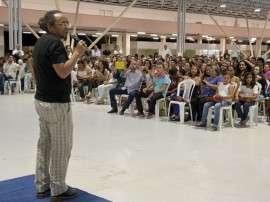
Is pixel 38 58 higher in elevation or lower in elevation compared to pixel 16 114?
higher

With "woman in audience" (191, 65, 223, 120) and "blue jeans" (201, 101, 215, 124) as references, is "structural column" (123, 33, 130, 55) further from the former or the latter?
"blue jeans" (201, 101, 215, 124)

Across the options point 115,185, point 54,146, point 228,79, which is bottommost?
point 115,185

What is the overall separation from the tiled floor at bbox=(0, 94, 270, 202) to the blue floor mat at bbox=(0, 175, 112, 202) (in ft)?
0.69

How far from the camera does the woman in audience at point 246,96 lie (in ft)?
23.7

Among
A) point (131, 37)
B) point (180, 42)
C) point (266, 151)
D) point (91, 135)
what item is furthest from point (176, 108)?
point (131, 37)

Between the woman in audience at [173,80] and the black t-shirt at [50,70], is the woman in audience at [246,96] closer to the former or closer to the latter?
the woman in audience at [173,80]

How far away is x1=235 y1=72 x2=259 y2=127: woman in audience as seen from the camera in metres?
7.22

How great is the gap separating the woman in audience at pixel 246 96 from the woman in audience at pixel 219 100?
0.31 meters

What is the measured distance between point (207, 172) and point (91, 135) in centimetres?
244

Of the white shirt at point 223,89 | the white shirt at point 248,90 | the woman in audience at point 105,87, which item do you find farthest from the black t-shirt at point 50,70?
the woman in audience at point 105,87

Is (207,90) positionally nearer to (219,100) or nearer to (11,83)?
(219,100)

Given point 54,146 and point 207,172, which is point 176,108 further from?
point 54,146

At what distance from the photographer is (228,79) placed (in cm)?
705

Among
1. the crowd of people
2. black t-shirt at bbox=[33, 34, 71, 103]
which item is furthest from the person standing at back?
the crowd of people
